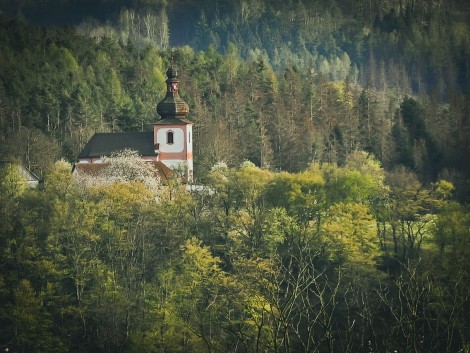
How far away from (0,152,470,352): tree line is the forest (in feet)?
0.37

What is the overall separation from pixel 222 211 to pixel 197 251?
603 centimetres

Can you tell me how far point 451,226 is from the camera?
6444cm

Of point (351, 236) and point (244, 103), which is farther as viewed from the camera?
point (244, 103)

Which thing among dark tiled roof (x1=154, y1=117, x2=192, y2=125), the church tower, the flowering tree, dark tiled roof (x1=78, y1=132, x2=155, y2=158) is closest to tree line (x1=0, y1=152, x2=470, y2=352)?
the flowering tree

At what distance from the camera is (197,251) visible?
64.8 m

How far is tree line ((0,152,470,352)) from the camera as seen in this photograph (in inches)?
2405

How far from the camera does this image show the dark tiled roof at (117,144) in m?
81.1

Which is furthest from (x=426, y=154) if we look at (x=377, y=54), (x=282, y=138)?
(x=377, y=54)

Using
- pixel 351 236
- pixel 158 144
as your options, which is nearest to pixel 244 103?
pixel 158 144

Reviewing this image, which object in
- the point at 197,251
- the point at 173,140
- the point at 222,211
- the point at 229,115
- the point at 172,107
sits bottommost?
the point at 197,251

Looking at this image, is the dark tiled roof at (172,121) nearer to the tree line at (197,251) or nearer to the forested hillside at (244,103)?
the forested hillside at (244,103)

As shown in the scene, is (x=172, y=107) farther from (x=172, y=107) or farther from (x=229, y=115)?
(x=229, y=115)

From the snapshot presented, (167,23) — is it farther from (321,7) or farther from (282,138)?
(282,138)

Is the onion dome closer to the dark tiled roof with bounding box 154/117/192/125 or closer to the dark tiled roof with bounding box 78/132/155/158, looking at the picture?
the dark tiled roof with bounding box 154/117/192/125
